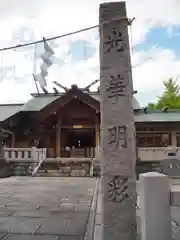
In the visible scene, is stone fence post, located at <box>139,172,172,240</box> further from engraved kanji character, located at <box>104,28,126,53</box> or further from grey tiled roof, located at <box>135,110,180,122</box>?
grey tiled roof, located at <box>135,110,180,122</box>

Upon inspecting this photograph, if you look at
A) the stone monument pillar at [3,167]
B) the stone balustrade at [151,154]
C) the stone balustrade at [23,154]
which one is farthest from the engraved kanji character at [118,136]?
the stone balustrade at [151,154]

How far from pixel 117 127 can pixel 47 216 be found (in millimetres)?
3044

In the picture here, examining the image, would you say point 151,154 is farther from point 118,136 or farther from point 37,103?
point 118,136

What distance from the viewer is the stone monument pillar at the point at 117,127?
3488 millimetres

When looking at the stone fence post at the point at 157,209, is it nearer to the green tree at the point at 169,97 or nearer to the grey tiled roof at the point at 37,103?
the grey tiled roof at the point at 37,103

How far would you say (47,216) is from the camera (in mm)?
Result: 5605

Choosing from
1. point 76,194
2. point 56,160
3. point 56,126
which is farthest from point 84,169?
point 76,194

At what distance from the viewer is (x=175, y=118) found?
19109 millimetres

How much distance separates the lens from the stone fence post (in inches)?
126

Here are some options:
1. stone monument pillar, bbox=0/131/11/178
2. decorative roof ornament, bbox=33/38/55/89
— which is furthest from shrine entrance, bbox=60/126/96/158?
decorative roof ornament, bbox=33/38/55/89

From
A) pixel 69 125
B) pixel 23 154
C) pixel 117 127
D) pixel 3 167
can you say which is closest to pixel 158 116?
pixel 69 125

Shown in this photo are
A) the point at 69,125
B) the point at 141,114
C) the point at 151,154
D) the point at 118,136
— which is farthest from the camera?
the point at 141,114

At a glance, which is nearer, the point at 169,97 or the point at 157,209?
the point at 157,209

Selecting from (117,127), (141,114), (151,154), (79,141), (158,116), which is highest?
(141,114)
